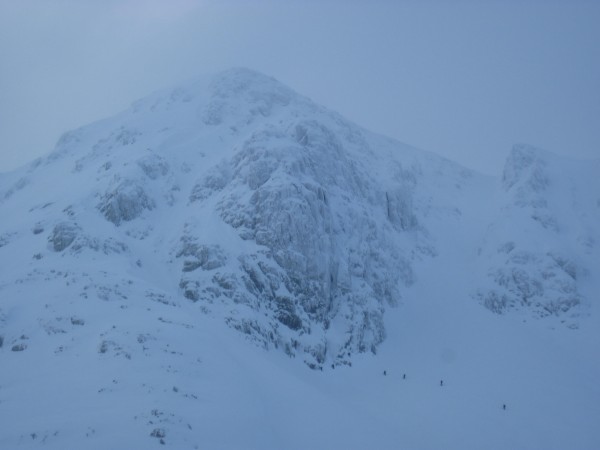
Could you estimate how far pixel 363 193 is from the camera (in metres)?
69.9

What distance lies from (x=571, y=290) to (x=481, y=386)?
86.0 ft

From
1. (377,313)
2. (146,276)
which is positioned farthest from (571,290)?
(146,276)

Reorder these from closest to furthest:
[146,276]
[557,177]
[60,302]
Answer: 1. [60,302]
2. [146,276]
3. [557,177]

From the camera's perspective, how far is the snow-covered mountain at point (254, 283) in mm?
26109

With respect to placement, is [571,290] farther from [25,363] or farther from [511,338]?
[25,363]

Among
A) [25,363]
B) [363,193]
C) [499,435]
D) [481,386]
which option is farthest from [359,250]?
[25,363]

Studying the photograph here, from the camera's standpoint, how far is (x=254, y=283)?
44.4 meters

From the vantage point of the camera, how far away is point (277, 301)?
44375 millimetres

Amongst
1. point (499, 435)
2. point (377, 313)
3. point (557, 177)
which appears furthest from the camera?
point (557, 177)

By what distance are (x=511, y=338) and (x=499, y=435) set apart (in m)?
20.2

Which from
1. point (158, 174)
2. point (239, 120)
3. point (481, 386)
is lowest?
point (481, 386)

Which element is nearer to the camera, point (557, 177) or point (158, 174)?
point (158, 174)

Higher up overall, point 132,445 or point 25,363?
point 132,445

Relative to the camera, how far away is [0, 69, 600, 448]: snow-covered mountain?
1028 inches
